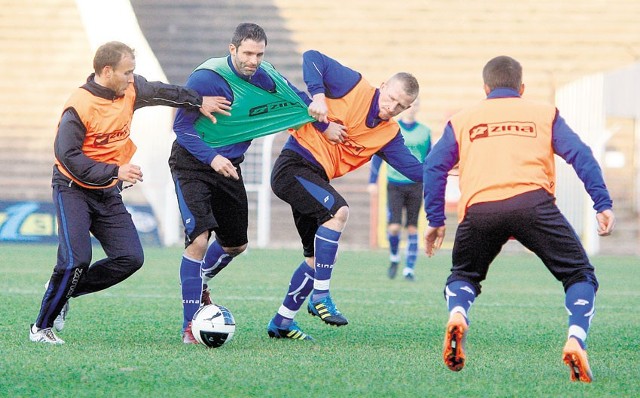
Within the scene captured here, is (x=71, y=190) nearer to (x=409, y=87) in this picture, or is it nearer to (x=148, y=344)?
(x=148, y=344)

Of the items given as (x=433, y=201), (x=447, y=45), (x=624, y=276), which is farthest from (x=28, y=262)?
(x=447, y=45)

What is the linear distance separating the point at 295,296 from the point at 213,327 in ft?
2.80

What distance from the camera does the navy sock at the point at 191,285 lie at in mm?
6512

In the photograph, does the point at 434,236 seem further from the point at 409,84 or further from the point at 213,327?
the point at 213,327

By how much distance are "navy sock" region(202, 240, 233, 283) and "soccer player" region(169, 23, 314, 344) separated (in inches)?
0.6

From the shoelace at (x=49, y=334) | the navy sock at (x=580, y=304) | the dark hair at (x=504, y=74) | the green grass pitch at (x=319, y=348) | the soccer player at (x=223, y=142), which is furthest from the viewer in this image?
the soccer player at (x=223, y=142)

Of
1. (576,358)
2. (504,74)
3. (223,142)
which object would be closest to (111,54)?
(223,142)

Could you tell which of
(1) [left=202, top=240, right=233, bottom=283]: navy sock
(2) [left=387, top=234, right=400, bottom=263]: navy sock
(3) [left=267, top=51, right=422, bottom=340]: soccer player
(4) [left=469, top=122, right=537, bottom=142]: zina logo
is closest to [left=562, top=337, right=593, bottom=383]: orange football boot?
(4) [left=469, top=122, right=537, bottom=142]: zina logo

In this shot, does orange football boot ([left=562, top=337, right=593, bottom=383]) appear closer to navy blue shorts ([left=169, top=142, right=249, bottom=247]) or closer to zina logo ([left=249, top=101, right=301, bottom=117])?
navy blue shorts ([left=169, top=142, right=249, bottom=247])

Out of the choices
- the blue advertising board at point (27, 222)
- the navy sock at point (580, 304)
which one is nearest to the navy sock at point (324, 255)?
the navy sock at point (580, 304)

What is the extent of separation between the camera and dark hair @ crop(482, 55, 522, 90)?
5414 mm

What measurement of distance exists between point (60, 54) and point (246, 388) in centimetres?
1965

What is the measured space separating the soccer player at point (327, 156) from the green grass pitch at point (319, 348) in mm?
358

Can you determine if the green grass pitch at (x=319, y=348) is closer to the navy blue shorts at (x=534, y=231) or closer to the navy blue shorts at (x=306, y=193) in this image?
the navy blue shorts at (x=534, y=231)
